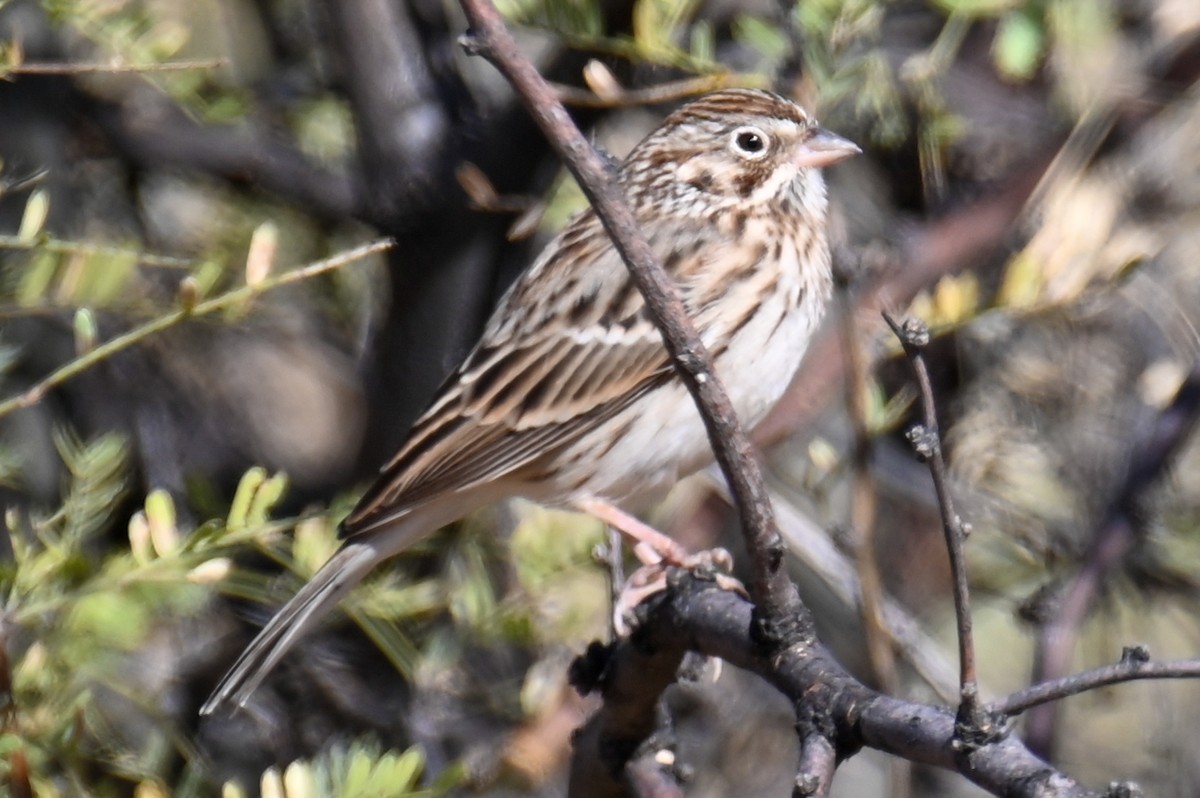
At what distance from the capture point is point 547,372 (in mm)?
3795

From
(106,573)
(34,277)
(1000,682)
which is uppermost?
(34,277)

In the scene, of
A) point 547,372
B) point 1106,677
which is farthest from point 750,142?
point 1106,677

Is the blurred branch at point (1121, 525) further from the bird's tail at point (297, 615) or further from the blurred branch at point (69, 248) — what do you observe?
the blurred branch at point (69, 248)

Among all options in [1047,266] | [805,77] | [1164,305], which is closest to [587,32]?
[805,77]

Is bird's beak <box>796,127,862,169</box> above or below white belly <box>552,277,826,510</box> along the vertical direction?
above

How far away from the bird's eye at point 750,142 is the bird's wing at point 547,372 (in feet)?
1.19

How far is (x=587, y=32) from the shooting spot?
11.0 feet

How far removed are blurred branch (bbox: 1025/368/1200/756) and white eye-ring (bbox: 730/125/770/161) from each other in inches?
40.8

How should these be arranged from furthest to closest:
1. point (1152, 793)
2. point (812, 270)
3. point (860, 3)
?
point (1152, 793) < point (812, 270) < point (860, 3)

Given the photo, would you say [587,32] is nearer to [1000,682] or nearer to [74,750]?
[74,750]

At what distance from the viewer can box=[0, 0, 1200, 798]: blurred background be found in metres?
3.41

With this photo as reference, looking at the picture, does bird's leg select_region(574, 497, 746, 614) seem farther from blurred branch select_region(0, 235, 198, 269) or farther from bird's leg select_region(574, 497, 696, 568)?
blurred branch select_region(0, 235, 198, 269)

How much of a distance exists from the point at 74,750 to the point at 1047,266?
1931mm

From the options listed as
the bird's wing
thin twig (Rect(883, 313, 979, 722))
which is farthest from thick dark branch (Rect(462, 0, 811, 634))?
the bird's wing
